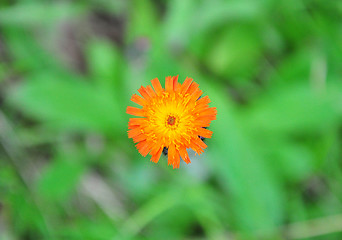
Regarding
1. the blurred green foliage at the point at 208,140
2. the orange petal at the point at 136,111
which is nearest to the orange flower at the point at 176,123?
the orange petal at the point at 136,111

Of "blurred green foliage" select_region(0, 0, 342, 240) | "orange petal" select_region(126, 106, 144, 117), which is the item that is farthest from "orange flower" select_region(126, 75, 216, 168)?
"blurred green foliage" select_region(0, 0, 342, 240)

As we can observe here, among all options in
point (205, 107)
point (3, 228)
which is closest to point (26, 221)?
point (3, 228)

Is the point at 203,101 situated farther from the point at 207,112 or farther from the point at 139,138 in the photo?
the point at 139,138

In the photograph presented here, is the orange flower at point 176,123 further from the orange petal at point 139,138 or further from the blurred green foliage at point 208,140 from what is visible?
the blurred green foliage at point 208,140

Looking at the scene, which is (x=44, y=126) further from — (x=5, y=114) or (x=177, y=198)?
(x=177, y=198)

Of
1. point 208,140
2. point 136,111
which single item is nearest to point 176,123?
point 136,111
